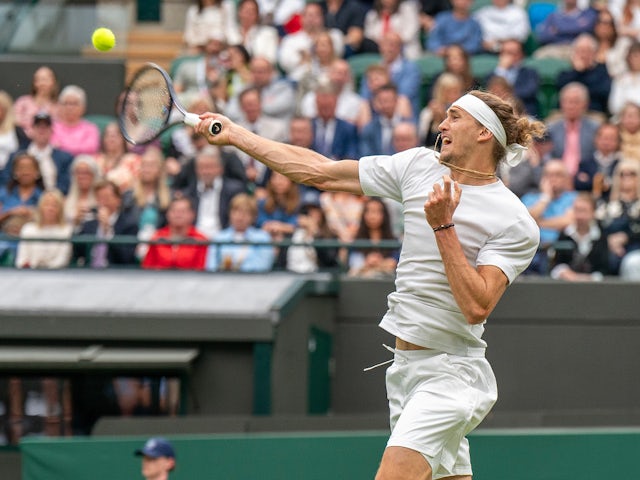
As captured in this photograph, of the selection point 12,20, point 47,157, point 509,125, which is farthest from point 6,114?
point 509,125

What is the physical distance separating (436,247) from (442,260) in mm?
157

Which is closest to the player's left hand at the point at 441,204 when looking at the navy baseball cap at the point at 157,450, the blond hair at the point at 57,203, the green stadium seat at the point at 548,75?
the navy baseball cap at the point at 157,450

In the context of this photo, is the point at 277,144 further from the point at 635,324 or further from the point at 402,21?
the point at 402,21

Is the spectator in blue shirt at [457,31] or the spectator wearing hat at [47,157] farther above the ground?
the spectator in blue shirt at [457,31]

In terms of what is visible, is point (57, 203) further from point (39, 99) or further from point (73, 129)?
point (39, 99)

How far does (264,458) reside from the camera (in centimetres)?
929

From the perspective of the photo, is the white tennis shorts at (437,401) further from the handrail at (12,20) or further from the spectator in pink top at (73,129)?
the handrail at (12,20)

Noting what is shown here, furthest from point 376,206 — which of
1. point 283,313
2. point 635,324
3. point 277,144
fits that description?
point 277,144

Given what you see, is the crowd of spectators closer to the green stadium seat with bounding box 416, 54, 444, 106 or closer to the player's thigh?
the green stadium seat with bounding box 416, 54, 444, 106

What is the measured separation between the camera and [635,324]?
11578 millimetres

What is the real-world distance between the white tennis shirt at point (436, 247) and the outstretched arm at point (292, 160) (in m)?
0.15

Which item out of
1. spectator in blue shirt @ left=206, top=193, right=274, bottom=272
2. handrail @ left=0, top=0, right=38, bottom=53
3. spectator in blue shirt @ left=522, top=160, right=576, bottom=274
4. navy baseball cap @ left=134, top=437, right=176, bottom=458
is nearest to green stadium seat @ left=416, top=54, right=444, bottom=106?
spectator in blue shirt @ left=522, top=160, right=576, bottom=274

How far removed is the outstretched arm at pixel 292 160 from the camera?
5.79m

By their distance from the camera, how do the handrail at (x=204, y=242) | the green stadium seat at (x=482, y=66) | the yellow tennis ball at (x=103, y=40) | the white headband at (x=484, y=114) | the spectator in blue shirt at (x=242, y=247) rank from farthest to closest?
the green stadium seat at (x=482, y=66) → the spectator in blue shirt at (x=242, y=247) → the handrail at (x=204, y=242) → the yellow tennis ball at (x=103, y=40) → the white headband at (x=484, y=114)
